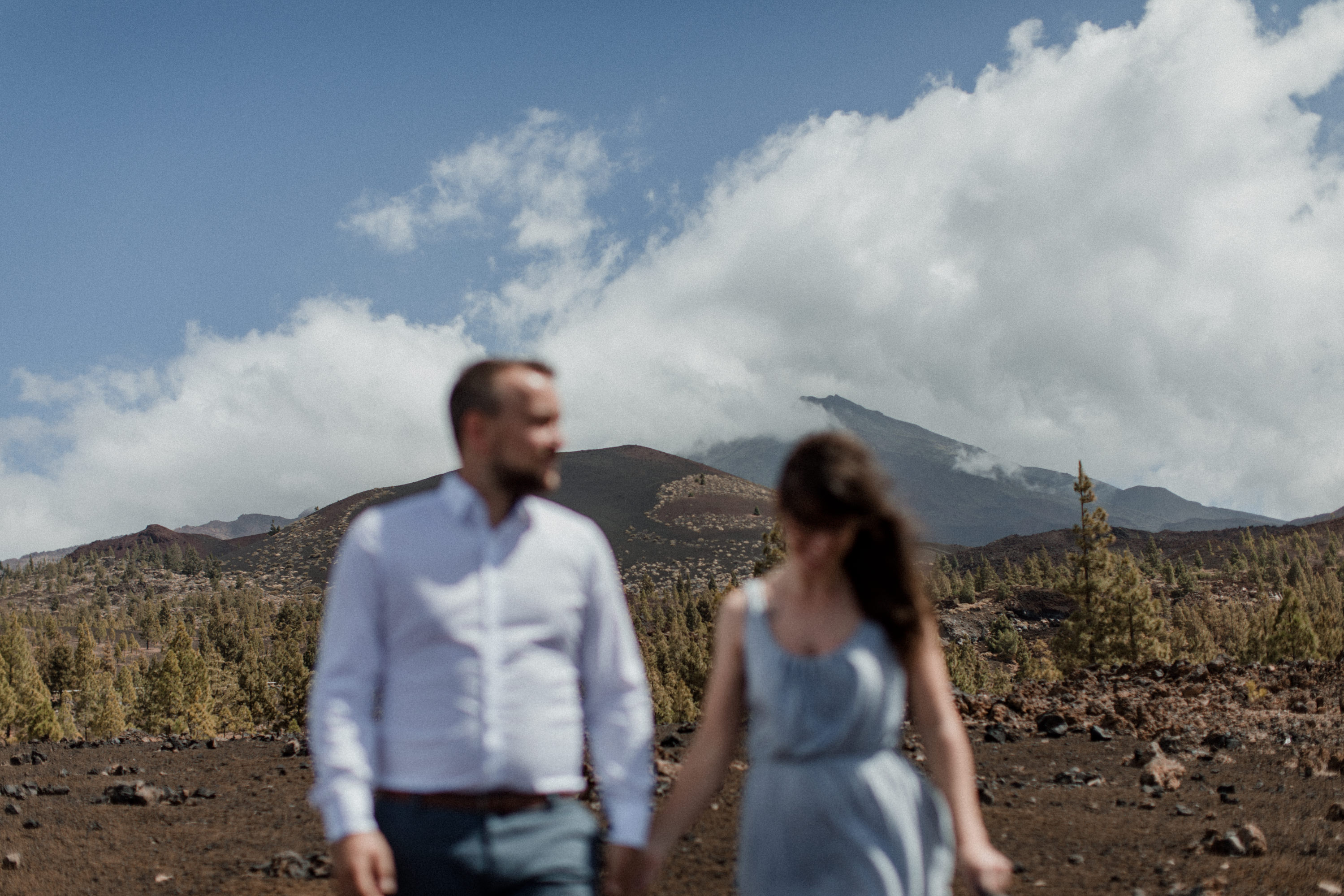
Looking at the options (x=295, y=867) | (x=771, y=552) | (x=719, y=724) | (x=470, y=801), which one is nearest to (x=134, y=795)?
(x=295, y=867)

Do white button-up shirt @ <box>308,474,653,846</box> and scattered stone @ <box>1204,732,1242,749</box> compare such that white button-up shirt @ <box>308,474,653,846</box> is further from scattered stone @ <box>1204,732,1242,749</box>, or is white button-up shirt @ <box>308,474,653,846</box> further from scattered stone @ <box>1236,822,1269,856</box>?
scattered stone @ <box>1204,732,1242,749</box>

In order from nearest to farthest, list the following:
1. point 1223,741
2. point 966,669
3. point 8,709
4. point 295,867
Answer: point 295,867
point 1223,741
point 8,709
point 966,669

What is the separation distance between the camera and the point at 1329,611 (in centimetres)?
6047

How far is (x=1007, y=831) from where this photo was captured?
Result: 7941mm

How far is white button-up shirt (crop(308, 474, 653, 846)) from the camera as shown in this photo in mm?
2236

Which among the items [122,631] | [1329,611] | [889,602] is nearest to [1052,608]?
[1329,611]

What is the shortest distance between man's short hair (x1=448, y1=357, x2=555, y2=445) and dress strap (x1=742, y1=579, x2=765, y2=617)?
814mm

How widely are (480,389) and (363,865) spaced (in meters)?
1.20

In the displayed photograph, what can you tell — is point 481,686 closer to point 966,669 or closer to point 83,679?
point 966,669

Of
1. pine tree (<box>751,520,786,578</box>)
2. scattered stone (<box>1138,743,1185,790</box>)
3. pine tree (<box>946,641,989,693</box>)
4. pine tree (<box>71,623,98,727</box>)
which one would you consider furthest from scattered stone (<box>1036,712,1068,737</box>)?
pine tree (<box>71,623,98,727</box>)

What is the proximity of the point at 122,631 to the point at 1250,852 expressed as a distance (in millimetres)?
160894

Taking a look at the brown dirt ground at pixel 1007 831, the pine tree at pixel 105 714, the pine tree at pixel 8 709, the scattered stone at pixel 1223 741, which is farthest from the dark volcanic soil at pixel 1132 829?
the pine tree at pixel 8 709

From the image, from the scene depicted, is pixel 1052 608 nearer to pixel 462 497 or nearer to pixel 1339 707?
pixel 1339 707

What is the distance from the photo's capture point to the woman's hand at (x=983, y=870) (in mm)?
2309
